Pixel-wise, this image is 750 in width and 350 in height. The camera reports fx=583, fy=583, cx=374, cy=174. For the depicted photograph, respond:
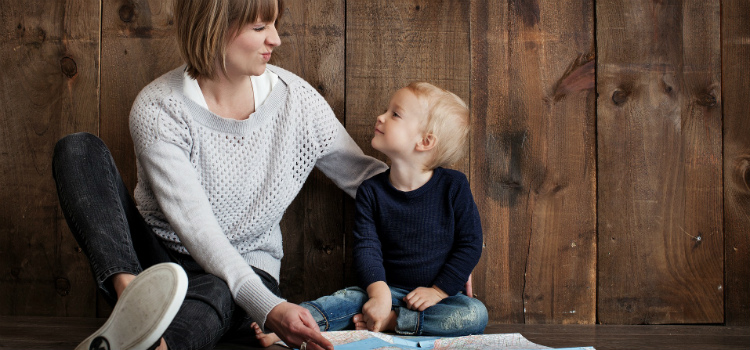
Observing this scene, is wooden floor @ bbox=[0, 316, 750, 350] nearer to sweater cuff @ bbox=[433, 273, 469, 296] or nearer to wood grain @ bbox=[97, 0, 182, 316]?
sweater cuff @ bbox=[433, 273, 469, 296]

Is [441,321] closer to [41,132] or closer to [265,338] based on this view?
[265,338]

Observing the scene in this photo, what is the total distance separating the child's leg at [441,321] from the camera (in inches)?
48.8

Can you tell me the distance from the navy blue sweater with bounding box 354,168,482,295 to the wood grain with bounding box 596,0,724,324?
1.27ft

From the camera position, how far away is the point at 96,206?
3.49ft

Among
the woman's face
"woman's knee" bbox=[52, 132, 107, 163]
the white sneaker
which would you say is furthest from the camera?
the woman's face

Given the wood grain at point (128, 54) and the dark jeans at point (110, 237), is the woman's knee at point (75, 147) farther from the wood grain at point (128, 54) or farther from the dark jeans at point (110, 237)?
the wood grain at point (128, 54)

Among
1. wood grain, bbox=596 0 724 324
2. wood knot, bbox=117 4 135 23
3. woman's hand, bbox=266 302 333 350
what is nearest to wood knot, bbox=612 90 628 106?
wood grain, bbox=596 0 724 324

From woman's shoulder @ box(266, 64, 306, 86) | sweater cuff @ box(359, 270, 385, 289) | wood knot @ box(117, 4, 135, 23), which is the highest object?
wood knot @ box(117, 4, 135, 23)

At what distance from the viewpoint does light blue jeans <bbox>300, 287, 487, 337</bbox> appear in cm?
124

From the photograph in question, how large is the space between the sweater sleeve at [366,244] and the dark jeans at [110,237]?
0.91 ft

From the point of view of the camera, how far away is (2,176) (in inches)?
58.1

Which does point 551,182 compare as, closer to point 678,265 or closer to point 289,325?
point 678,265

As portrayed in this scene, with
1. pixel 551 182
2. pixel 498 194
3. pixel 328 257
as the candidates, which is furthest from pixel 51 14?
pixel 551 182

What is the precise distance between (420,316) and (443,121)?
1.43 feet
